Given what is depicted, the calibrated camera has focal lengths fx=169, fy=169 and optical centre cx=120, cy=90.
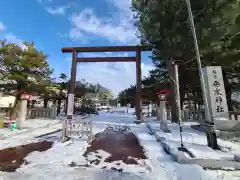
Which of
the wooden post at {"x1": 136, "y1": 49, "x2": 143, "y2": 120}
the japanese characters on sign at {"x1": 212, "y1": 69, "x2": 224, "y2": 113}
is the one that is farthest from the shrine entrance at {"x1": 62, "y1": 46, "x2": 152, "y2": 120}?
the japanese characters on sign at {"x1": 212, "y1": 69, "x2": 224, "y2": 113}

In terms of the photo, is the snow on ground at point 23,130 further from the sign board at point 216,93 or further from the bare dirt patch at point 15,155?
the sign board at point 216,93

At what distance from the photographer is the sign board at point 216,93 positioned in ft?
24.9

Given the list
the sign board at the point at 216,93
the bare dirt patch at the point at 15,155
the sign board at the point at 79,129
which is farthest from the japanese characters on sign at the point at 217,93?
the bare dirt patch at the point at 15,155

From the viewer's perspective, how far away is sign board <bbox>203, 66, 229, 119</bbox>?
7598mm

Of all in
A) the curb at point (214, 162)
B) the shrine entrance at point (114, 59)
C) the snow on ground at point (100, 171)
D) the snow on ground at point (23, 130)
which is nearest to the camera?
the snow on ground at point (100, 171)

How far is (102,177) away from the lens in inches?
122

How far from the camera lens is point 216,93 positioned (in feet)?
25.6

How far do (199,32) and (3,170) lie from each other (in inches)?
407

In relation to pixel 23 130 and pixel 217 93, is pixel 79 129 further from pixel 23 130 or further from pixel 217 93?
pixel 217 93

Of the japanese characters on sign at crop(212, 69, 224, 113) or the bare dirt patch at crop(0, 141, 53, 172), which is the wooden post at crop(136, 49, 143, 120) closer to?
the japanese characters on sign at crop(212, 69, 224, 113)

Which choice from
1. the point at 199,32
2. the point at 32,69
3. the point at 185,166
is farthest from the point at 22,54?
the point at 185,166

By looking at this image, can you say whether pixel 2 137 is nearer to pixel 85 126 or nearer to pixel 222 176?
pixel 85 126

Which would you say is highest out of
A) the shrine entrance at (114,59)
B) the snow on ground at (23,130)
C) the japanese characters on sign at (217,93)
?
the shrine entrance at (114,59)

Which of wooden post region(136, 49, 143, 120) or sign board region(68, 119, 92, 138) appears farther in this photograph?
wooden post region(136, 49, 143, 120)
